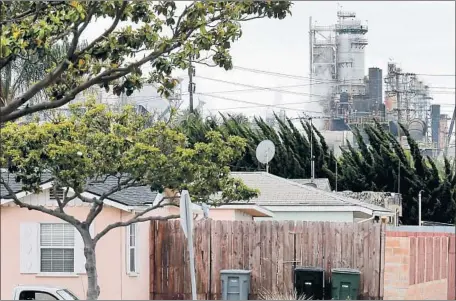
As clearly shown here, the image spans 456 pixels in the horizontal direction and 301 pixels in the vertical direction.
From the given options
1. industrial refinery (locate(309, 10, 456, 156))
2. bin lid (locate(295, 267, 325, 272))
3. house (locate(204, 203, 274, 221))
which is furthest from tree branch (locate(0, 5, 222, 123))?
industrial refinery (locate(309, 10, 456, 156))

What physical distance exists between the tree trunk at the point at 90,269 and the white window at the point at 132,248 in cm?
240

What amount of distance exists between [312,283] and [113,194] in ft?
14.7

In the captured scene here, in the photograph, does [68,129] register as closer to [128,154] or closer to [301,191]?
[128,154]

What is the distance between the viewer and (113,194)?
2070cm

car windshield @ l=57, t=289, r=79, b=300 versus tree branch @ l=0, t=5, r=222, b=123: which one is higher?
tree branch @ l=0, t=5, r=222, b=123

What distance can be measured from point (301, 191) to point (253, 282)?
21.0ft

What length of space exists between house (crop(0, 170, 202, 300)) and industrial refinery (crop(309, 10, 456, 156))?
92.4 ft

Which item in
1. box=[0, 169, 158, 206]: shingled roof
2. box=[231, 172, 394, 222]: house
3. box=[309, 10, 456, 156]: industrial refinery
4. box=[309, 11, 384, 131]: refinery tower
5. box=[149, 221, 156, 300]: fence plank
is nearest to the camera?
box=[0, 169, 158, 206]: shingled roof

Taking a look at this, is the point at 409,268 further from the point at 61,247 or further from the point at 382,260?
the point at 61,247

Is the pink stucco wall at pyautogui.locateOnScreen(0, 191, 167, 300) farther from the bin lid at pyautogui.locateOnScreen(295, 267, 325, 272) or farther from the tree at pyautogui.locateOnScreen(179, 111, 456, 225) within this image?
the tree at pyautogui.locateOnScreen(179, 111, 456, 225)

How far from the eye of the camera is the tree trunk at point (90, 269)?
17.8m

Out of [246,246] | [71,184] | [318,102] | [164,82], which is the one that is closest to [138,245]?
[246,246]

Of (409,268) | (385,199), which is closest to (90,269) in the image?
(409,268)

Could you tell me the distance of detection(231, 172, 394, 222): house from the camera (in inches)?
1009
